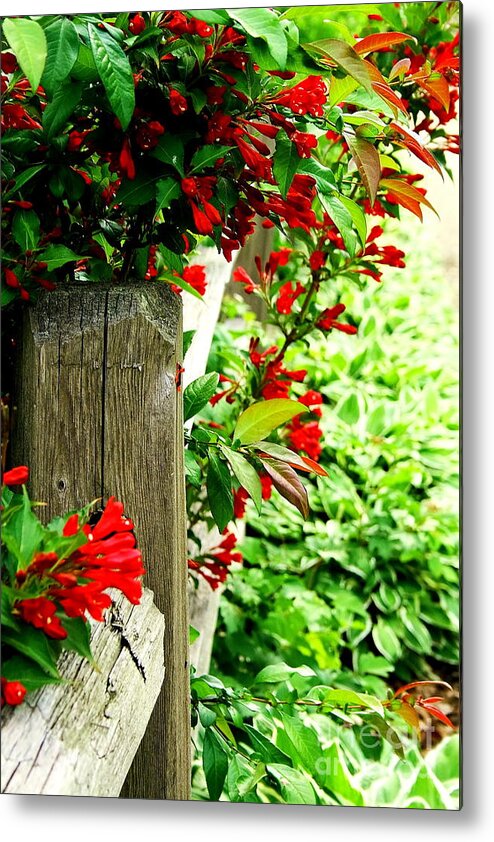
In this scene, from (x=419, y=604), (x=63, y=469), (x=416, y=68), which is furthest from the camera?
(x=419, y=604)

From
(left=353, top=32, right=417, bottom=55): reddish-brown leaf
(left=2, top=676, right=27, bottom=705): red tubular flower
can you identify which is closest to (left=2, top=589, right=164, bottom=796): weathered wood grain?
(left=2, top=676, right=27, bottom=705): red tubular flower

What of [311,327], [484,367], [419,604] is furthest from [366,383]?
[484,367]

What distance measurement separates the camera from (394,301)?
2814mm

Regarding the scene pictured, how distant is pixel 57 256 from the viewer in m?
0.75

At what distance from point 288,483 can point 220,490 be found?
7 cm

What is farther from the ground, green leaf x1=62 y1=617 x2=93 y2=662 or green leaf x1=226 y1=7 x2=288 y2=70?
green leaf x1=226 y1=7 x2=288 y2=70

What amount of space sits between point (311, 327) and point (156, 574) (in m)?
0.59

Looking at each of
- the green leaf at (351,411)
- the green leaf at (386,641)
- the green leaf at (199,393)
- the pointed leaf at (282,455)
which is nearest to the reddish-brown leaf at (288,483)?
the pointed leaf at (282,455)

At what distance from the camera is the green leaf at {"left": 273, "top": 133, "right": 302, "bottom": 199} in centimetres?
71

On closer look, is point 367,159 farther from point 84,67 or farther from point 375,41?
point 84,67

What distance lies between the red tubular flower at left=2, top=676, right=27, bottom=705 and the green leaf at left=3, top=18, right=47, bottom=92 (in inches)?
17.1

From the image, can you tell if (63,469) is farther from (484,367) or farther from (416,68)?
(416,68)

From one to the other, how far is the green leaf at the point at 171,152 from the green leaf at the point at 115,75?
75mm

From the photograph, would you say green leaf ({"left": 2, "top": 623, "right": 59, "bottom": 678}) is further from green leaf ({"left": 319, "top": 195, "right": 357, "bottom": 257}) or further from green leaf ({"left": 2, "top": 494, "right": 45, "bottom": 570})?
green leaf ({"left": 319, "top": 195, "right": 357, "bottom": 257})
